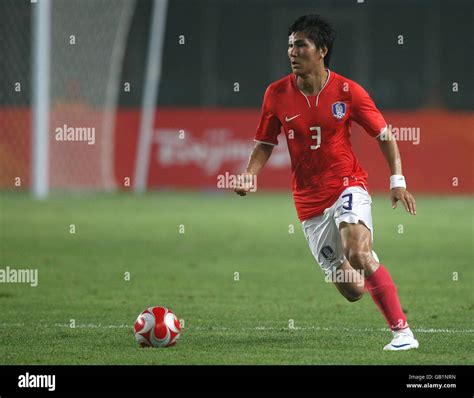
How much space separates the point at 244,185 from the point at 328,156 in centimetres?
72

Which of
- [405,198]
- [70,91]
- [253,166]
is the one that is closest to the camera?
[405,198]

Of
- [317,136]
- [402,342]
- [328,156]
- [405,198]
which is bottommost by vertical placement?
[402,342]

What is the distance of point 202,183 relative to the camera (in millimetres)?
25344

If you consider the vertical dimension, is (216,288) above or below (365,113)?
below

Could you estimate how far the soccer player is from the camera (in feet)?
24.4

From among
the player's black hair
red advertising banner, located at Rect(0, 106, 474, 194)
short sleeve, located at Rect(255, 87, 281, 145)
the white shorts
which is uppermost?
red advertising banner, located at Rect(0, 106, 474, 194)

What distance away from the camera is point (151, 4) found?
29.2m

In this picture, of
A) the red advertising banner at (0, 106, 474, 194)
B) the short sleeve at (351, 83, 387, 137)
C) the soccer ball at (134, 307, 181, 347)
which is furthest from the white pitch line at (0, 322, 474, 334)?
the red advertising banner at (0, 106, 474, 194)

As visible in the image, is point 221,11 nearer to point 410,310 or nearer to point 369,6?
point 369,6

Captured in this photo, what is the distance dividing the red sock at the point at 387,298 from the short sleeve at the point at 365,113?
0.96 metres

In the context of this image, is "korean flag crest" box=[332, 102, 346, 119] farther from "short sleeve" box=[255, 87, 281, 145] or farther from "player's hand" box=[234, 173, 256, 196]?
"player's hand" box=[234, 173, 256, 196]
